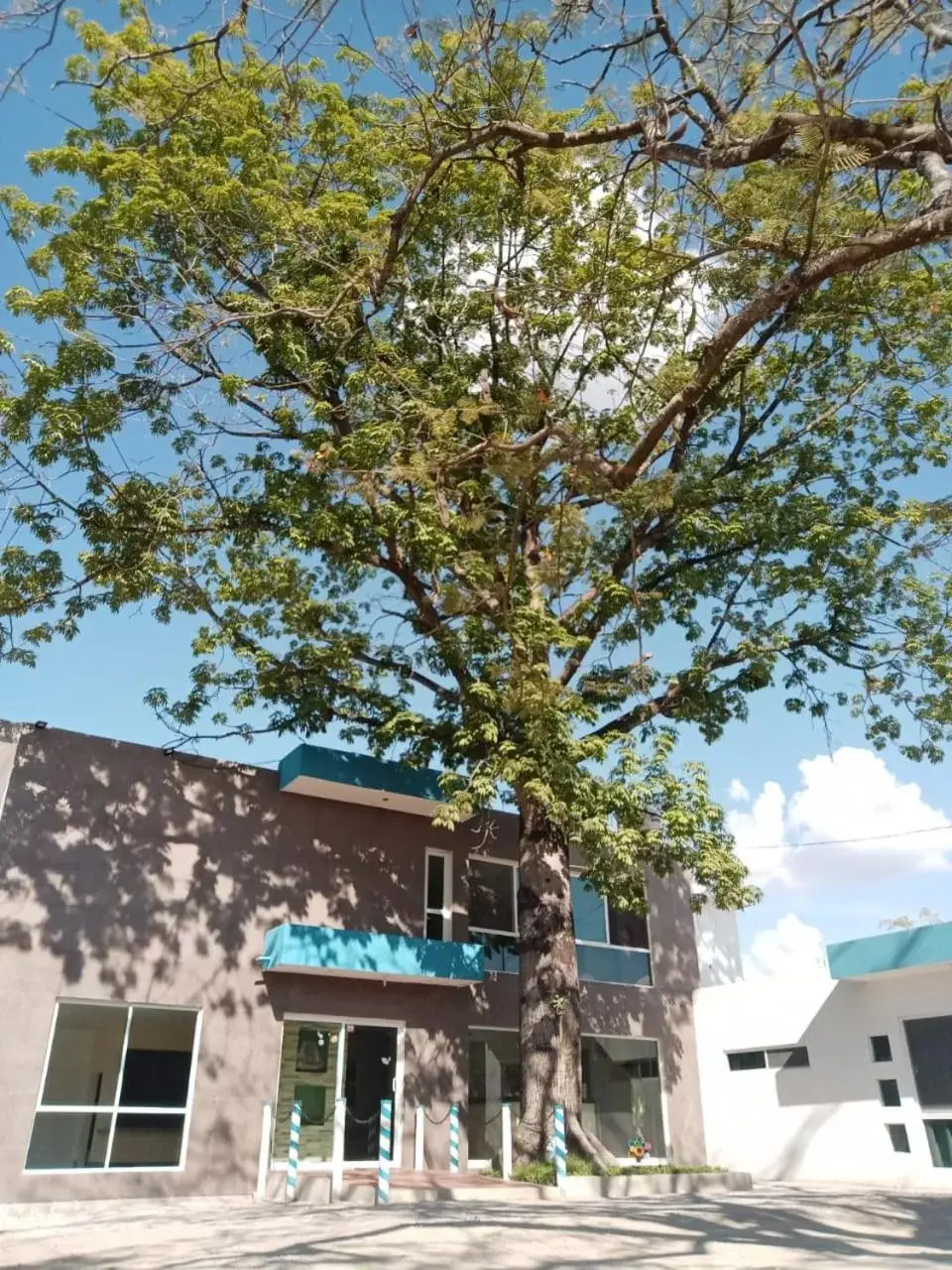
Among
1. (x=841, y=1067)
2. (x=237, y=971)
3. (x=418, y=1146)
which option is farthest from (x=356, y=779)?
(x=841, y=1067)

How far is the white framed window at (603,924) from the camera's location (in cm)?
1408

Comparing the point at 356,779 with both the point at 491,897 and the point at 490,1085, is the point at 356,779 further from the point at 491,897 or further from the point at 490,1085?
the point at 490,1085

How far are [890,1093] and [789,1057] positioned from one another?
149 centimetres

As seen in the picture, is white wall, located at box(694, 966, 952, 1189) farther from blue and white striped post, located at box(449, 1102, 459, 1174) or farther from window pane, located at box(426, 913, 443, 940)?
blue and white striped post, located at box(449, 1102, 459, 1174)

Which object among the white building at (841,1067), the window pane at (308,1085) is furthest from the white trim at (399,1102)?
the white building at (841,1067)

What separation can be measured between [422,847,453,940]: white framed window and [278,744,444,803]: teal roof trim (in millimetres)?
1204

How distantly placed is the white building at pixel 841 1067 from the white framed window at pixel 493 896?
3.67m

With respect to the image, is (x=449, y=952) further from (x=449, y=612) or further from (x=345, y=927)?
(x=449, y=612)

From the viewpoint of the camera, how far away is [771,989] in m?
14.0

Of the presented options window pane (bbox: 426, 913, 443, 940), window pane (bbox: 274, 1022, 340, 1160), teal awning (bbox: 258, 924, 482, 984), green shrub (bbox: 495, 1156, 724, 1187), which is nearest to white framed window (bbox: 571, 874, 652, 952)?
window pane (bbox: 426, 913, 443, 940)

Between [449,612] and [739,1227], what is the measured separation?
4.67 meters

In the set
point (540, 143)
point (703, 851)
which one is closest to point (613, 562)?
point (703, 851)

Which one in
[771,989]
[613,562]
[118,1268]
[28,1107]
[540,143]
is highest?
[613,562]

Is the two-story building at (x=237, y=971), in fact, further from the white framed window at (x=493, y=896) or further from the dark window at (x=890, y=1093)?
the dark window at (x=890, y=1093)
